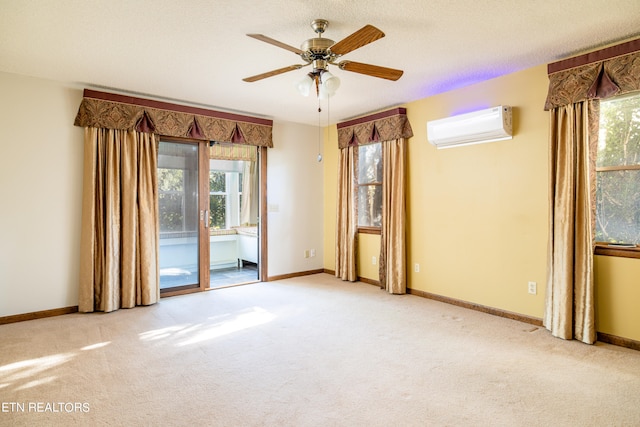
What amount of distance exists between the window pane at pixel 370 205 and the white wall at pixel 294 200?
86cm

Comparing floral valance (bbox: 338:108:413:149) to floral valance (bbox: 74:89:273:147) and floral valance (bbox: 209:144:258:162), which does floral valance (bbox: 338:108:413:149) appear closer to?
floral valance (bbox: 74:89:273:147)

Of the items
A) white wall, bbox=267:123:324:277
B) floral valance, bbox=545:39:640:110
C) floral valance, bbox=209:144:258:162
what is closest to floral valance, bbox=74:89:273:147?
white wall, bbox=267:123:324:277

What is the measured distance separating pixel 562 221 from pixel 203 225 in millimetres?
4218

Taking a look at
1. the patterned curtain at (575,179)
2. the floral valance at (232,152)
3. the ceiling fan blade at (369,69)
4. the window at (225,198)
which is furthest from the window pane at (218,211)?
the patterned curtain at (575,179)

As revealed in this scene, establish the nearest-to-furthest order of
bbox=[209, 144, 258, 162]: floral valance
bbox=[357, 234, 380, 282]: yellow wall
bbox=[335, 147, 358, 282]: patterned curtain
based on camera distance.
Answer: bbox=[357, 234, 380, 282]: yellow wall, bbox=[335, 147, 358, 282]: patterned curtain, bbox=[209, 144, 258, 162]: floral valance

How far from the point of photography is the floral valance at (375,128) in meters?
4.84

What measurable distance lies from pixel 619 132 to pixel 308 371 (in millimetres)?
3306

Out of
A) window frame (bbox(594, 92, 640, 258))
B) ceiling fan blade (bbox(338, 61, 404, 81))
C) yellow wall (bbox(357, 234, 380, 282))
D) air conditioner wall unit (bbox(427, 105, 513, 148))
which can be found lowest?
yellow wall (bbox(357, 234, 380, 282))

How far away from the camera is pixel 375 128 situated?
17.0ft

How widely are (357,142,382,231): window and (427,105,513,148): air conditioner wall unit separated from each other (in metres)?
1.19

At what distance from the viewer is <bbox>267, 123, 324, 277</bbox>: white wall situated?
571 centimetres

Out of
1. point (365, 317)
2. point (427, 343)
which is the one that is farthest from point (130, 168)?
point (427, 343)

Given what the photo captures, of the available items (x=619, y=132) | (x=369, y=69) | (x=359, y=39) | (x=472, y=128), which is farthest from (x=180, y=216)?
(x=619, y=132)

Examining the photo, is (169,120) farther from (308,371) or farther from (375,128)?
(308,371)
